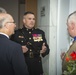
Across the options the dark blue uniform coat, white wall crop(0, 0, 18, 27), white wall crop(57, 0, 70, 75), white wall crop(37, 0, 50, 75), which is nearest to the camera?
the dark blue uniform coat

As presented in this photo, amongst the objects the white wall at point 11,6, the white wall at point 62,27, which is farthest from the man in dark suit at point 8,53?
the white wall at point 11,6

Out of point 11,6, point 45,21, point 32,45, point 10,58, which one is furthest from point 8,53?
point 11,6

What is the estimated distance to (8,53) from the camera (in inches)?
69.2

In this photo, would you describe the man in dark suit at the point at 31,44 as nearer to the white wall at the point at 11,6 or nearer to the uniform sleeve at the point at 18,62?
the uniform sleeve at the point at 18,62

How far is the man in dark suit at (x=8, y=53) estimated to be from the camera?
5.78 feet

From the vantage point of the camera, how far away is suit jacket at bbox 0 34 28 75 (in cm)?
176

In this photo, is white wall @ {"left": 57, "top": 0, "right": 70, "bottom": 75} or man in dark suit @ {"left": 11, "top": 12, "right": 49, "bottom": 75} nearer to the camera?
man in dark suit @ {"left": 11, "top": 12, "right": 49, "bottom": 75}

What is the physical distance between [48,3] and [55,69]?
119 centimetres

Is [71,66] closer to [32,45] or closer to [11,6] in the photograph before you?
[32,45]

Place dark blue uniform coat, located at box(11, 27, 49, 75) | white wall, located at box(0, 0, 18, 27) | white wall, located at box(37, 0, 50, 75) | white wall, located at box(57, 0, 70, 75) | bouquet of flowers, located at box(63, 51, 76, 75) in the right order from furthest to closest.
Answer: white wall, located at box(0, 0, 18, 27) < white wall, located at box(37, 0, 50, 75) < white wall, located at box(57, 0, 70, 75) < dark blue uniform coat, located at box(11, 27, 49, 75) < bouquet of flowers, located at box(63, 51, 76, 75)

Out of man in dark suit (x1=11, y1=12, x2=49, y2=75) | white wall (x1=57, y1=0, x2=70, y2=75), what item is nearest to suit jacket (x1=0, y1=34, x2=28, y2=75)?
man in dark suit (x1=11, y1=12, x2=49, y2=75)

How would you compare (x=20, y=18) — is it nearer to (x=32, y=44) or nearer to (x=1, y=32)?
(x=32, y=44)

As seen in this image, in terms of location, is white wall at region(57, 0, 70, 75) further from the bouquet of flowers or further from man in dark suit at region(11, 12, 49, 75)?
the bouquet of flowers

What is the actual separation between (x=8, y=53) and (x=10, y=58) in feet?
0.16
